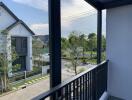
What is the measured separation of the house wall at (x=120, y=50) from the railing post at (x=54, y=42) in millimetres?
2263

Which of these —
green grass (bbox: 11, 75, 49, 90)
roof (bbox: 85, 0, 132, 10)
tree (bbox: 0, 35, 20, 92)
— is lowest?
green grass (bbox: 11, 75, 49, 90)

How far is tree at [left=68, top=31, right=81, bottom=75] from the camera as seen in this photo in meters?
2.30

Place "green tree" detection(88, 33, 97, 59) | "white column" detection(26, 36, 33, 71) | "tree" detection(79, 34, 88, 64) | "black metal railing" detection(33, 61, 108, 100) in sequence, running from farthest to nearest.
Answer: "green tree" detection(88, 33, 97, 59) → "tree" detection(79, 34, 88, 64) → "black metal railing" detection(33, 61, 108, 100) → "white column" detection(26, 36, 33, 71)

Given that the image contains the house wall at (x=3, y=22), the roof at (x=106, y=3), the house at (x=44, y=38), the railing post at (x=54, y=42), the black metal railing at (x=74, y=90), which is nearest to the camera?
the house wall at (x=3, y=22)

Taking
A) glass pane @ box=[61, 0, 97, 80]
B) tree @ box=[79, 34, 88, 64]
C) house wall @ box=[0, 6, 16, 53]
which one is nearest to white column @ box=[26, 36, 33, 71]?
house wall @ box=[0, 6, 16, 53]

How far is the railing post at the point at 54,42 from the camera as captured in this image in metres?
1.82

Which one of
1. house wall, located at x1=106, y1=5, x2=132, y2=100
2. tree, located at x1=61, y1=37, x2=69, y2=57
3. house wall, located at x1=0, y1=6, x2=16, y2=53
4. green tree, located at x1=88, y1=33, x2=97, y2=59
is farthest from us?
house wall, located at x1=106, y1=5, x2=132, y2=100

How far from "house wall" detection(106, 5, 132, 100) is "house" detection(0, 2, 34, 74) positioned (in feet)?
9.14

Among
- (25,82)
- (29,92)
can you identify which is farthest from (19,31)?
(29,92)

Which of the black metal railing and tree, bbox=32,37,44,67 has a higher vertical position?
tree, bbox=32,37,44,67

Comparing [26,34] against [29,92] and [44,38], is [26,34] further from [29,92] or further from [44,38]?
[29,92]

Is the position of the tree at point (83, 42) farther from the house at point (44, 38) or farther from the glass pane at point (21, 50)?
the glass pane at point (21, 50)

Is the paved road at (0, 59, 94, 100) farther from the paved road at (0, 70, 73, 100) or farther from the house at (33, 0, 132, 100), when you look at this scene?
Answer: the house at (33, 0, 132, 100)

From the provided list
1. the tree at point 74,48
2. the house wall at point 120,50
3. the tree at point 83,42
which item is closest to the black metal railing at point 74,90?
the tree at point 74,48
